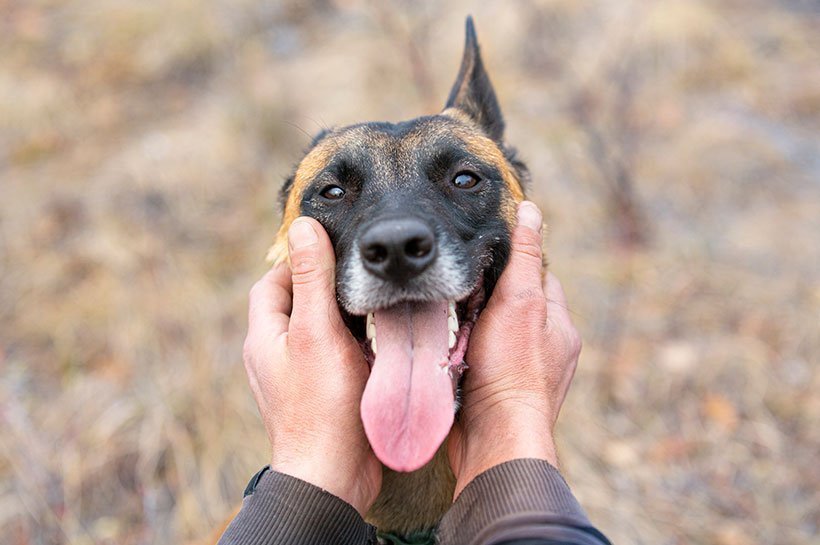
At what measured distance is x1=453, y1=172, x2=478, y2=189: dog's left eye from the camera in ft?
8.80

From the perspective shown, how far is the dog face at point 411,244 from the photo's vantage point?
205cm

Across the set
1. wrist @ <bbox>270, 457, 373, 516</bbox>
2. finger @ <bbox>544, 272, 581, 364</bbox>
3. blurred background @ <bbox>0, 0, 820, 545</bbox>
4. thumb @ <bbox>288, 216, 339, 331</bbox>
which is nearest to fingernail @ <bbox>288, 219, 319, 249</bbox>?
thumb @ <bbox>288, 216, 339, 331</bbox>

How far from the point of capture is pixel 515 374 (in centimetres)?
212

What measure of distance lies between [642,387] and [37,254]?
6.36m

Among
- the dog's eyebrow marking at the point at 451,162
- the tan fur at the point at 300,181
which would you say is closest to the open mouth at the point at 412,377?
the dog's eyebrow marking at the point at 451,162

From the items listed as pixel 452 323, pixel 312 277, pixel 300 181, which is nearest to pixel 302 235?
pixel 312 277

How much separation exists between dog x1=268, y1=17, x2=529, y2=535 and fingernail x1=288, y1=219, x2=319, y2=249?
6.3 inches

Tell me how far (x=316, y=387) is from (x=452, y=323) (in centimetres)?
A: 58

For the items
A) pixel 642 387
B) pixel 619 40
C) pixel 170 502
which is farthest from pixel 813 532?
pixel 619 40

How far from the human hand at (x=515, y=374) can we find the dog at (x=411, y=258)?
0.11 m

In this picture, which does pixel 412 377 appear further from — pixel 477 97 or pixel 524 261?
pixel 477 97

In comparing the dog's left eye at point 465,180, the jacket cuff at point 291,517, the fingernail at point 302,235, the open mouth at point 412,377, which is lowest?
the jacket cuff at point 291,517

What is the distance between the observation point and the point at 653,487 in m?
4.39

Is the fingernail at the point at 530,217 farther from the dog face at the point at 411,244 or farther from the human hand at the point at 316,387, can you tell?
the human hand at the point at 316,387
